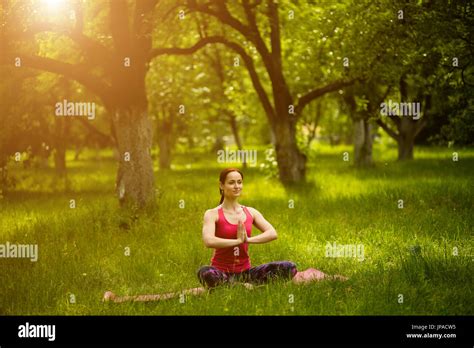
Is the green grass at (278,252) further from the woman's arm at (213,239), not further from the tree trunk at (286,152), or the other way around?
the tree trunk at (286,152)

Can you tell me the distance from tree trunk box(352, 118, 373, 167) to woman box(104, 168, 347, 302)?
18.9m

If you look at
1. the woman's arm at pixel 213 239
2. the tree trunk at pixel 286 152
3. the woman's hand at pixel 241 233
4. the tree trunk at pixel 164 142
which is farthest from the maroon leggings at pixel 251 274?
the tree trunk at pixel 164 142

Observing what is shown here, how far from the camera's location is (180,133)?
38.8 m

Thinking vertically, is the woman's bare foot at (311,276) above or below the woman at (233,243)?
below

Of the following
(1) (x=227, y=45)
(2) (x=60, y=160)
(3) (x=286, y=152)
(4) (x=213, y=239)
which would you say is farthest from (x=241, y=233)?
(2) (x=60, y=160)

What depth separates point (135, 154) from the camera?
14719mm

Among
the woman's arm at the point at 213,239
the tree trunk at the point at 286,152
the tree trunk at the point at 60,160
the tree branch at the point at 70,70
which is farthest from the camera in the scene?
the tree trunk at the point at 60,160

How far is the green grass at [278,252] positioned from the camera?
25.0 ft

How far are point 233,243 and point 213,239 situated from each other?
0.80ft

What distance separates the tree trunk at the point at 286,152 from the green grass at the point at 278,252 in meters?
1.79
